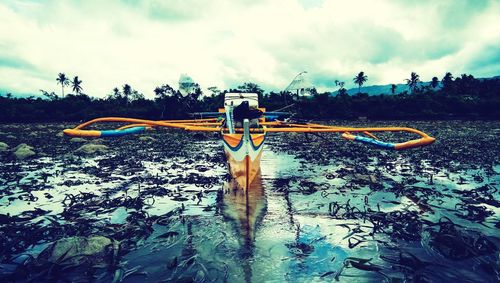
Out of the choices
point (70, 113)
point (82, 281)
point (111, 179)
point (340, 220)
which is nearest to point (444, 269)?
point (340, 220)

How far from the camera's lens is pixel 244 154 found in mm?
7668

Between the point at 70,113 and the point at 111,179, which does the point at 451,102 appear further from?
the point at 70,113

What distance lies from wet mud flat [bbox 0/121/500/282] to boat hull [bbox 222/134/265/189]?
2.34ft

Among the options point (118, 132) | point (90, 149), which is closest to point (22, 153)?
point (90, 149)

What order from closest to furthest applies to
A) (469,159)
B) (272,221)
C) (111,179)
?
(272,221) → (111,179) → (469,159)

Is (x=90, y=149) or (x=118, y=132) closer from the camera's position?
(x=118, y=132)

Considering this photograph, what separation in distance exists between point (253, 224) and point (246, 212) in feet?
2.47

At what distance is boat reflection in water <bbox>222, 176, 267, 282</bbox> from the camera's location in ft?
17.3

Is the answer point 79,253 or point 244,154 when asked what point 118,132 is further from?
point 79,253

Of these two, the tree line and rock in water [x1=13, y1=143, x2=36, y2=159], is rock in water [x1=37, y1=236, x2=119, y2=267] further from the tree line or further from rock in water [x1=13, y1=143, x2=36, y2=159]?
the tree line

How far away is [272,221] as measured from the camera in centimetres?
675

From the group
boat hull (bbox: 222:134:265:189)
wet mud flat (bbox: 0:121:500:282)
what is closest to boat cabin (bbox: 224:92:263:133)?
boat hull (bbox: 222:134:265:189)

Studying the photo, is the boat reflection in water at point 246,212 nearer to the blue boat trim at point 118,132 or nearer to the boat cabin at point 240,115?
the boat cabin at point 240,115

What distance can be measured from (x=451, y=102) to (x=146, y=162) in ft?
174
